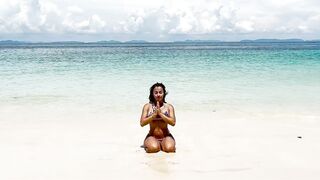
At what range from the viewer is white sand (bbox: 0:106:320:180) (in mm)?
5797

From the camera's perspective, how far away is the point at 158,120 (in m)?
7.09

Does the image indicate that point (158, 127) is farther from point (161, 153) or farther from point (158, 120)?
point (161, 153)

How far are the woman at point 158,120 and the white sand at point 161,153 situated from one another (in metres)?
0.18

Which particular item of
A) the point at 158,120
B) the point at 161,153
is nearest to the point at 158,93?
the point at 158,120

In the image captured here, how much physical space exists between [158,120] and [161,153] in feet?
1.97

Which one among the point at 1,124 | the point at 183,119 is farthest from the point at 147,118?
the point at 1,124

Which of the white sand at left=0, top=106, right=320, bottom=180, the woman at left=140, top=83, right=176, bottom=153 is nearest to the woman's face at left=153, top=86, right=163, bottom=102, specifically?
the woman at left=140, top=83, right=176, bottom=153

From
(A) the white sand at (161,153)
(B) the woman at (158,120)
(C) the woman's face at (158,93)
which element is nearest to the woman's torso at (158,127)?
(B) the woman at (158,120)

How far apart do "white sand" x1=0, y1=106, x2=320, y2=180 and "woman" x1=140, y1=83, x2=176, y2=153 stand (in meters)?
0.18

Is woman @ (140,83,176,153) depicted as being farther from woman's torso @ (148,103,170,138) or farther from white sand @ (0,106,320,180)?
white sand @ (0,106,320,180)

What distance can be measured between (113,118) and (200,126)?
242 centimetres

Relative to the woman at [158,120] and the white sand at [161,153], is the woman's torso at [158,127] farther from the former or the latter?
the white sand at [161,153]

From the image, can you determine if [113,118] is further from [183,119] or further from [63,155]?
[63,155]

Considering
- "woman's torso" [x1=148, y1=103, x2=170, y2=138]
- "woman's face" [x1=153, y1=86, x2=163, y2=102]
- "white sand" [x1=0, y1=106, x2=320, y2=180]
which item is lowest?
"white sand" [x1=0, y1=106, x2=320, y2=180]
